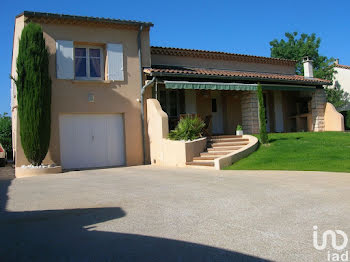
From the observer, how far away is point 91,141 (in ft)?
48.4

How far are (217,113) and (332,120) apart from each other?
6.86 meters

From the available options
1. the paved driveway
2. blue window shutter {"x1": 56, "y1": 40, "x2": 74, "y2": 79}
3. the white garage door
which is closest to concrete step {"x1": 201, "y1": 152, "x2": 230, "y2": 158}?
the white garage door

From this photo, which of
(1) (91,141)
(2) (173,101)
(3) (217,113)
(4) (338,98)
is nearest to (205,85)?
(2) (173,101)

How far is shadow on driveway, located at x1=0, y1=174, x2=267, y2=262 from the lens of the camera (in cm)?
360

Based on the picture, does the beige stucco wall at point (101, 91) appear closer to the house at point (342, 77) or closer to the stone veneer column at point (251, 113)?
the stone veneer column at point (251, 113)

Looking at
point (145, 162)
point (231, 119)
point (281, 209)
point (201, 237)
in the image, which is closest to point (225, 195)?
point (281, 209)

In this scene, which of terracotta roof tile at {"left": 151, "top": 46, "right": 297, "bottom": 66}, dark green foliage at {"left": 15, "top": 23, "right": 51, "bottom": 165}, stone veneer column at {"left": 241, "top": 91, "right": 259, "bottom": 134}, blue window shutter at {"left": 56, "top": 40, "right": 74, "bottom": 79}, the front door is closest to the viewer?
dark green foliage at {"left": 15, "top": 23, "right": 51, "bottom": 165}

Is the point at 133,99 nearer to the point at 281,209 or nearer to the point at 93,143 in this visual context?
the point at 93,143

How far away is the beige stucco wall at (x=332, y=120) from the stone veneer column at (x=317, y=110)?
25 centimetres

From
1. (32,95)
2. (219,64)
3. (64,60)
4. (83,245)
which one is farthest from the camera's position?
(219,64)

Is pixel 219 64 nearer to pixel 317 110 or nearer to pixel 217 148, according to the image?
pixel 317 110

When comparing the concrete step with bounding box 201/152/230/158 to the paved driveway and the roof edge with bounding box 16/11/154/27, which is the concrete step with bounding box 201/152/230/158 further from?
the roof edge with bounding box 16/11/154/27

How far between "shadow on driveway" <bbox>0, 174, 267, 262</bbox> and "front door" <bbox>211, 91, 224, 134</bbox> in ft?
45.9

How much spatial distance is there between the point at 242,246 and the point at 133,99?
474 inches
